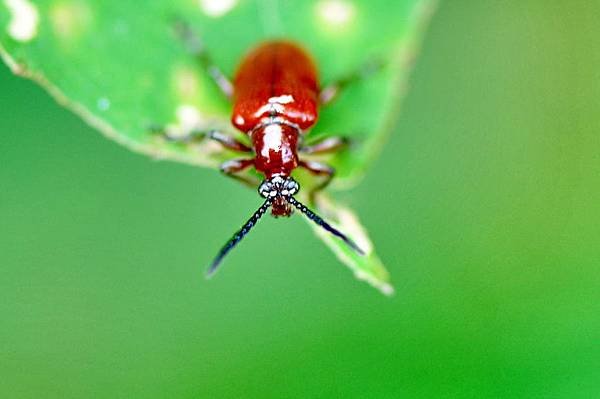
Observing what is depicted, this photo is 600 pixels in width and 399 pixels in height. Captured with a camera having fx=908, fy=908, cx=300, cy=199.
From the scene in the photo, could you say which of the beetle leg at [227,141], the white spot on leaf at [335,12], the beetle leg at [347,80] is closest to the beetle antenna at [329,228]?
the beetle leg at [227,141]

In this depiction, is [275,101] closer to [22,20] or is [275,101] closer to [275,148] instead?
[275,148]

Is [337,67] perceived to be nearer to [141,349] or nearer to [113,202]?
[113,202]

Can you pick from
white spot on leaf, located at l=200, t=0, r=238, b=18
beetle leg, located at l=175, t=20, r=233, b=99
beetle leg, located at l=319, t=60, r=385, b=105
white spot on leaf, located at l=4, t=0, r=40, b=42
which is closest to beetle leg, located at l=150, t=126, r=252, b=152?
beetle leg, located at l=175, t=20, r=233, b=99

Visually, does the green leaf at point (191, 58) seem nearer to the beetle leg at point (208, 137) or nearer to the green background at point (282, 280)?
the beetle leg at point (208, 137)

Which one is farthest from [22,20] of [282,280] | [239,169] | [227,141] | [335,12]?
[282,280]

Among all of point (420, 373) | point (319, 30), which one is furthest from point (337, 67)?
point (420, 373)

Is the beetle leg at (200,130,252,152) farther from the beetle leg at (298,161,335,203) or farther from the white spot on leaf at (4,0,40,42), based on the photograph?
the white spot on leaf at (4,0,40,42)
